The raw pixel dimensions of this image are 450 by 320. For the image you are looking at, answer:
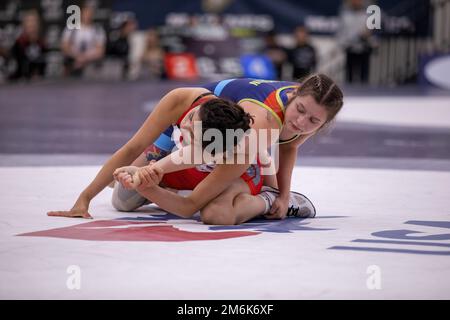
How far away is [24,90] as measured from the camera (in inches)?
545

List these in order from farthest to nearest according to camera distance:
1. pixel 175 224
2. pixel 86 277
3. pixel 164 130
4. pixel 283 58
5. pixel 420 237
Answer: pixel 283 58
pixel 164 130
pixel 175 224
pixel 420 237
pixel 86 277

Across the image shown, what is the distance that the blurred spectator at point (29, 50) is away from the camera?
Answer: 50.4 feet

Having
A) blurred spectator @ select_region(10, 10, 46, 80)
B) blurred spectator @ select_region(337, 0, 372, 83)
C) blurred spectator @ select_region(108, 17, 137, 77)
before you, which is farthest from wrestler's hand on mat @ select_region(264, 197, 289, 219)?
blurred spectator @ select_region(108, 17, 137, 77)

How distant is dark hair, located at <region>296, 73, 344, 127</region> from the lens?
366 centimetres

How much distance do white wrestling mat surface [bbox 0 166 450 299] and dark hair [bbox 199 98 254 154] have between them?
430mm

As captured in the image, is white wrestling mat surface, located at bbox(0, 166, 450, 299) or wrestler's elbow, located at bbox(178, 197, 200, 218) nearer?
white wrestling mat surface, located at bbox(0, 166, 450, 299)

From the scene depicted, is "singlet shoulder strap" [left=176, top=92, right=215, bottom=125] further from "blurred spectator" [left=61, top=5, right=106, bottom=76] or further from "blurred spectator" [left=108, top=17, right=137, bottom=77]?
"blurred spectator" [left=108, top=17, right=137, bottom=77]

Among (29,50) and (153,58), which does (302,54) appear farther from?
(29,50)

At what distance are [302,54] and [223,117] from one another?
13001mm

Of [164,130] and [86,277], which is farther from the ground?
[164,130]

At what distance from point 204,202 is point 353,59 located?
13681 mm

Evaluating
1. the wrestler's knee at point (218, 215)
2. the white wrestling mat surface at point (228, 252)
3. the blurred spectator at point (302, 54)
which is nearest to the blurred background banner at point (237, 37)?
the blurred spectator at point (302, 54)
